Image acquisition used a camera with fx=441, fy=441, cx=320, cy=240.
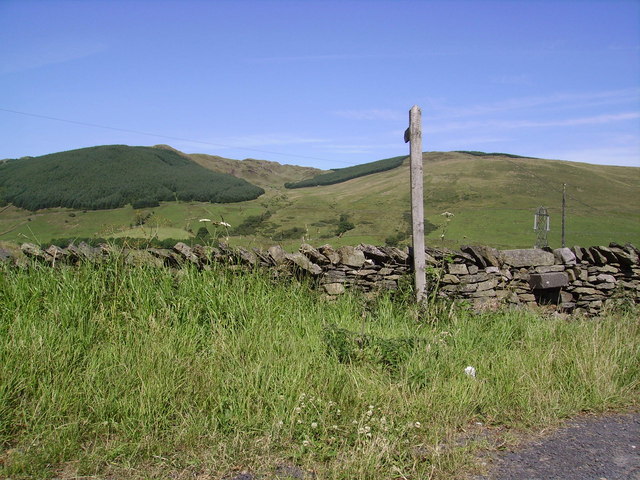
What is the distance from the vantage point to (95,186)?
143ft

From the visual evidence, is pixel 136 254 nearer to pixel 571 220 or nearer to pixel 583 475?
pixel 583 475

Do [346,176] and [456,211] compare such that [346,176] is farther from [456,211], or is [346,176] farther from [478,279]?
[478,279]

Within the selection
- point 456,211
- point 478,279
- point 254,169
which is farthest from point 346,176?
point 478,279

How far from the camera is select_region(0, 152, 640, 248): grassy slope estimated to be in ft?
36.0

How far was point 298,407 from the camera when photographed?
3252 millimetres

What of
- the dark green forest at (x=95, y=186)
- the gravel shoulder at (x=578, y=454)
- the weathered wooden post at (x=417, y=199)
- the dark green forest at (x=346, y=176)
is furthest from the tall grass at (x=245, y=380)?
the dark green forest at (x=346, y=176)

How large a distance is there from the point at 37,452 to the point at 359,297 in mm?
4337

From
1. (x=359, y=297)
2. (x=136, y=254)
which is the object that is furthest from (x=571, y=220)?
(x=136, y=254)

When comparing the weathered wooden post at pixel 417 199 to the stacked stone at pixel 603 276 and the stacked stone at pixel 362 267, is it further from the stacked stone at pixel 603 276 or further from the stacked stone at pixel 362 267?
the stacked stone at pixel 603 276

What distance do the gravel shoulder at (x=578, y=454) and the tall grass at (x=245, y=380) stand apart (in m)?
0.19

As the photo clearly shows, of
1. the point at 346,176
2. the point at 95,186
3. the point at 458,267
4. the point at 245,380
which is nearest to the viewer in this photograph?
the point at 245,380

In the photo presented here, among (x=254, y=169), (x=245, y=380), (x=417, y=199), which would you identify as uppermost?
(x=254, y=169)

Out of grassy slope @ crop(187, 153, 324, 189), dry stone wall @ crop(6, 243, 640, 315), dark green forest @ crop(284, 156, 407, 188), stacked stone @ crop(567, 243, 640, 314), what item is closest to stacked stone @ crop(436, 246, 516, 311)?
dry stone wall @ crop(6, 243, 640, 315)

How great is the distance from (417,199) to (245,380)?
13.9ft
